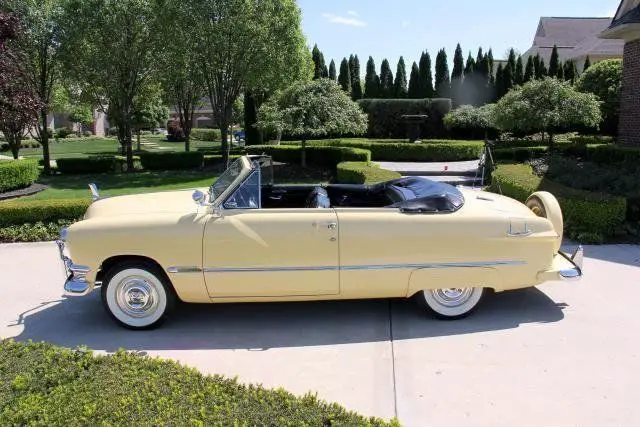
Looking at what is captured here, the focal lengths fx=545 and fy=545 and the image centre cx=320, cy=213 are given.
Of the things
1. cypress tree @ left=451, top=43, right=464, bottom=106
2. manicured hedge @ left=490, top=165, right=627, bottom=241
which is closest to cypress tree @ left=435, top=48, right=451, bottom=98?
cypress tree @ left=451, top=43, right=464, bottom=106

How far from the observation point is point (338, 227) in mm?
4570

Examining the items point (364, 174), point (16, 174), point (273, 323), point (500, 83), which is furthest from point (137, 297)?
point (500, 83)

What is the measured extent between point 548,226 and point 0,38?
43.7 feet

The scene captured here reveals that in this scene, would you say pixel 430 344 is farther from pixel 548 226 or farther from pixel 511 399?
pixel 548 226

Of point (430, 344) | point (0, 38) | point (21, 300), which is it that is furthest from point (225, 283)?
point (0, 38)

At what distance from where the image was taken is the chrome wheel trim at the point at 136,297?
4637 millimetres

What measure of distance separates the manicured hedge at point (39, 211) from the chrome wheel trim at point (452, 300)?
6163mm

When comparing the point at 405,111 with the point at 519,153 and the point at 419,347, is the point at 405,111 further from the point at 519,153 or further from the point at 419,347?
the point at 419,347

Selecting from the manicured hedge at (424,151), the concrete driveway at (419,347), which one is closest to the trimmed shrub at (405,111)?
the manicured hedge at (424,151)

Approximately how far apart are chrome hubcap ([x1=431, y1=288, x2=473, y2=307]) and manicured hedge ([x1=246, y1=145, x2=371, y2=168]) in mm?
12457

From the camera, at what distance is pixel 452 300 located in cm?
485

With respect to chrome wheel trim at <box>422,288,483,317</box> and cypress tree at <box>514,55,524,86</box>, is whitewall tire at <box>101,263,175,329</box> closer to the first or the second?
chrome wheel trim at <box>422,288,483,317</box>

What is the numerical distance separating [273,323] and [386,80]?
34.5m

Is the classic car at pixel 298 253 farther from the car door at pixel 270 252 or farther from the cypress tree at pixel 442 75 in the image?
the cypress tree at pixel 442 75
